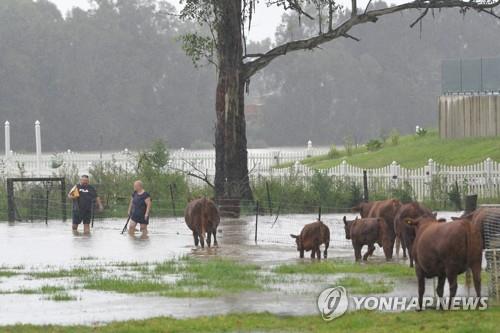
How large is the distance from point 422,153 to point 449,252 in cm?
4145

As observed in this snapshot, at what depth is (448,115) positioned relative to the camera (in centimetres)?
5562

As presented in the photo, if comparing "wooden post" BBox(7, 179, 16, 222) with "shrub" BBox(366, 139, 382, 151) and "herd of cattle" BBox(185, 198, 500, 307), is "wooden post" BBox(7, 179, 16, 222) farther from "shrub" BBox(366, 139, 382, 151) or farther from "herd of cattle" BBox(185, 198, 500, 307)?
"shrub" BBox(366, 139, 382, 151)

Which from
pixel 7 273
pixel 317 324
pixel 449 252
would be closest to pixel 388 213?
pixel 7 273

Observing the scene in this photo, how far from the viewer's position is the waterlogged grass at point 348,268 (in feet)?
68.9

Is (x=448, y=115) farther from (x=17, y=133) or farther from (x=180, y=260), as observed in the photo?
(x=17, y=133)

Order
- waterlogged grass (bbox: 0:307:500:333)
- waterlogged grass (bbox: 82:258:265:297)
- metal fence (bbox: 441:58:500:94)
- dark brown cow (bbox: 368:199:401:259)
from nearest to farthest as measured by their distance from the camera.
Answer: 1. waterlogged grass (bbox: 0:307:500:333)
2. waterlogged grass (bbox: 82:258:265:297)
3. dark brown cow (bbox: 368:199:401:259)
4. metal fence (bbox: 441:58:500:94)

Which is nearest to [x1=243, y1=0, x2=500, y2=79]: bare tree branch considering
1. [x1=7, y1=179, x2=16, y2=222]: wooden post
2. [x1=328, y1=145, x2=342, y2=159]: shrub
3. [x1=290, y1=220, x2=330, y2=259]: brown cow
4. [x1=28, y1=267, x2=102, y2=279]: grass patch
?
[x1=7, y1=179, x2=16, y2=222]: wooden post

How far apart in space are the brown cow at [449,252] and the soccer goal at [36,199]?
21742 millimetres

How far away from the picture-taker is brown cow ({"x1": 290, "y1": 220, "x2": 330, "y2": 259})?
946 inches

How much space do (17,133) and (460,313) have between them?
3212 inches

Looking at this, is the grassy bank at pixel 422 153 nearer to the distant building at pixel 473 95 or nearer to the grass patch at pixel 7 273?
the distant building at pixel 473 95

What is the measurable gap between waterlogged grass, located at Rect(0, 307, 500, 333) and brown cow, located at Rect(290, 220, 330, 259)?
25.0ft

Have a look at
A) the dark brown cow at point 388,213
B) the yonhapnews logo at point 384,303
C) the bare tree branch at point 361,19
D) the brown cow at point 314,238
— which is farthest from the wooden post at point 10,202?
the yonhapnews logo at point 384,303

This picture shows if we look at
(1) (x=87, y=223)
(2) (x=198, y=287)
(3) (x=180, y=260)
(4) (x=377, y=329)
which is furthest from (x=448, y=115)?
(4) (x=377, y=329)
